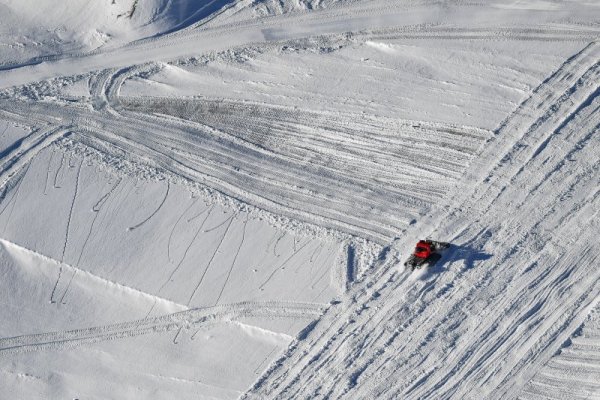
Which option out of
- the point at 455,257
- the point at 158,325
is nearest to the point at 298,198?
the point at 455,257

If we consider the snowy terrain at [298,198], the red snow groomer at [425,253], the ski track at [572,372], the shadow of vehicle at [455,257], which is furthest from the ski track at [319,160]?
the ski track at [572,372]

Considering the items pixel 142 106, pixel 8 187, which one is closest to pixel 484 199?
pixel 142 106

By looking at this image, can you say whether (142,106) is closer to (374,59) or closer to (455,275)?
(374,59)

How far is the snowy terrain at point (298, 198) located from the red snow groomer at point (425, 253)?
19cm

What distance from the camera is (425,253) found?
11602 mm

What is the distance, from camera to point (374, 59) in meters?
12.8

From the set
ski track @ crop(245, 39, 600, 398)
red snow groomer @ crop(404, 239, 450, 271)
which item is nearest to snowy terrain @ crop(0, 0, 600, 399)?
ski track @ crop(245, 39, 600, 398)

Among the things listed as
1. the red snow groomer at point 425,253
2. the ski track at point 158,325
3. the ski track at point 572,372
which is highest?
the red snow groomer at point 425,253

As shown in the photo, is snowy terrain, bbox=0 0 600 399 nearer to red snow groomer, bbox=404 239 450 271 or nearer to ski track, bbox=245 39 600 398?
ski track, bbox=245 39 600 398

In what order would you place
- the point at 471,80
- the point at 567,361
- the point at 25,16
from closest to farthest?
the point at 567,361 < the point at 471,80 < the point at 25,16

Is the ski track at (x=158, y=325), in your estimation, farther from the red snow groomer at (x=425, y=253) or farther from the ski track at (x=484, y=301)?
the red snow groomer at (x=425, y=253)

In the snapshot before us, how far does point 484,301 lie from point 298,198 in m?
3.51

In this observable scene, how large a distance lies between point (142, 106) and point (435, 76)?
528 centimetres

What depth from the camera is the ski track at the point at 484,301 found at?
37.4 feet
